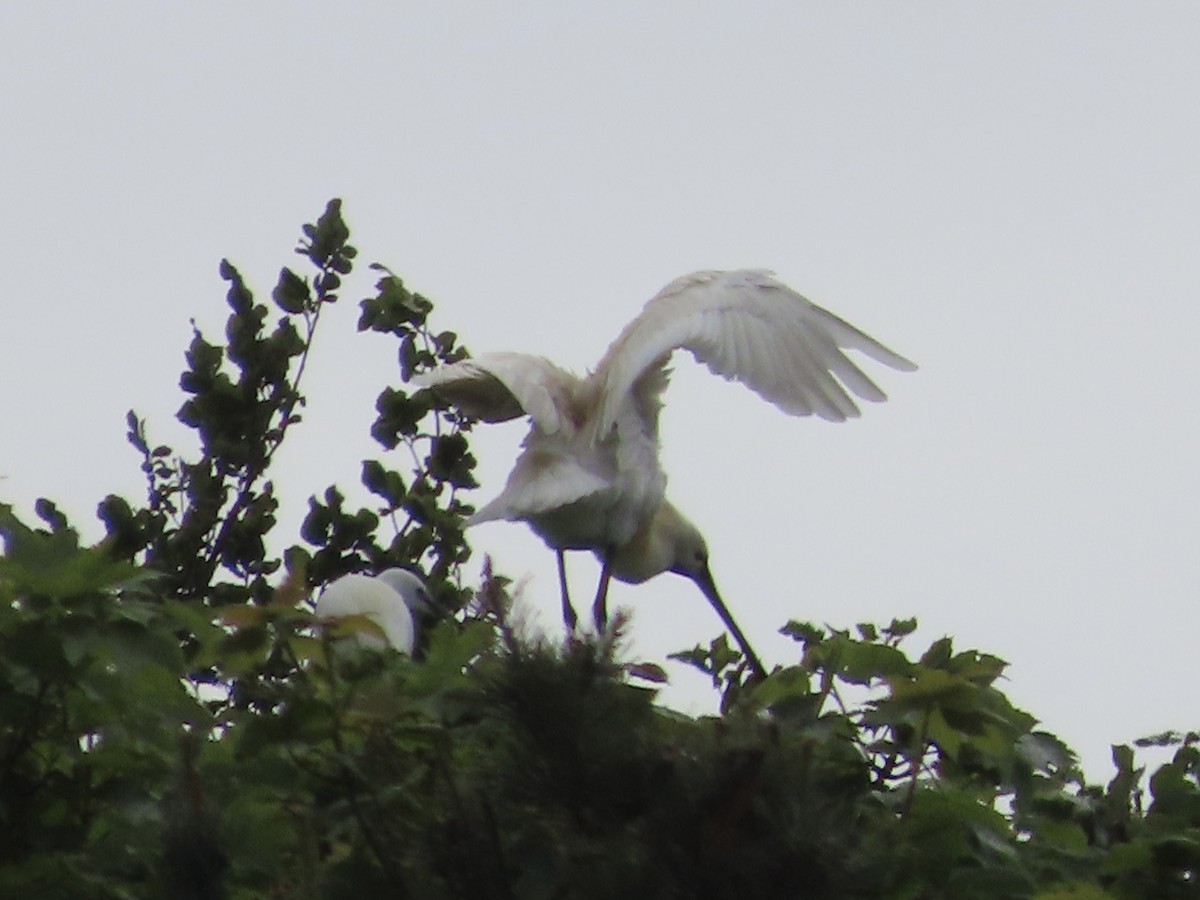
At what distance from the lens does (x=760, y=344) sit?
21.2 feet

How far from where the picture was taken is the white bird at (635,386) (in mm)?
6430

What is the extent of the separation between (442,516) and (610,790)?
5363mm

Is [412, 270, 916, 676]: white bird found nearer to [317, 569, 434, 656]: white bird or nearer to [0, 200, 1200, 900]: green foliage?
[317, 569, 434, 656]: white bird

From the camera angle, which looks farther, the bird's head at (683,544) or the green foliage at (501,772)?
the bird's head at (683,544)

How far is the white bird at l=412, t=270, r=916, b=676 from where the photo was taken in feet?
21.1

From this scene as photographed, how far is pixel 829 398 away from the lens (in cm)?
642

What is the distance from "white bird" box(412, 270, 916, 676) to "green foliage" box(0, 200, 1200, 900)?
333 centimetres

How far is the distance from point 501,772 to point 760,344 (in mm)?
4614

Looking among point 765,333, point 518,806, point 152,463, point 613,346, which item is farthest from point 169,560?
point 518,806

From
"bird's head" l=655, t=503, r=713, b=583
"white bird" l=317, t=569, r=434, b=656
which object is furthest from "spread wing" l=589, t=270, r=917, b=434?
"bird's head" l=655, t=503, r=713, b=583

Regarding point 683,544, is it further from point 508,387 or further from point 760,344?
point 760,344

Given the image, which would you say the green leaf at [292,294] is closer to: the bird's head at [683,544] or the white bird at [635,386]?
the white bird at [635,386]

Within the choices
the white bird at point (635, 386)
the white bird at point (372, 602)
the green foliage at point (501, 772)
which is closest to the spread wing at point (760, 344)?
the white bird at point (635, 386)

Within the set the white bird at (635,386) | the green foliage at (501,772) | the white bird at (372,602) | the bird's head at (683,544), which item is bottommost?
the green foliage at (501,772)
